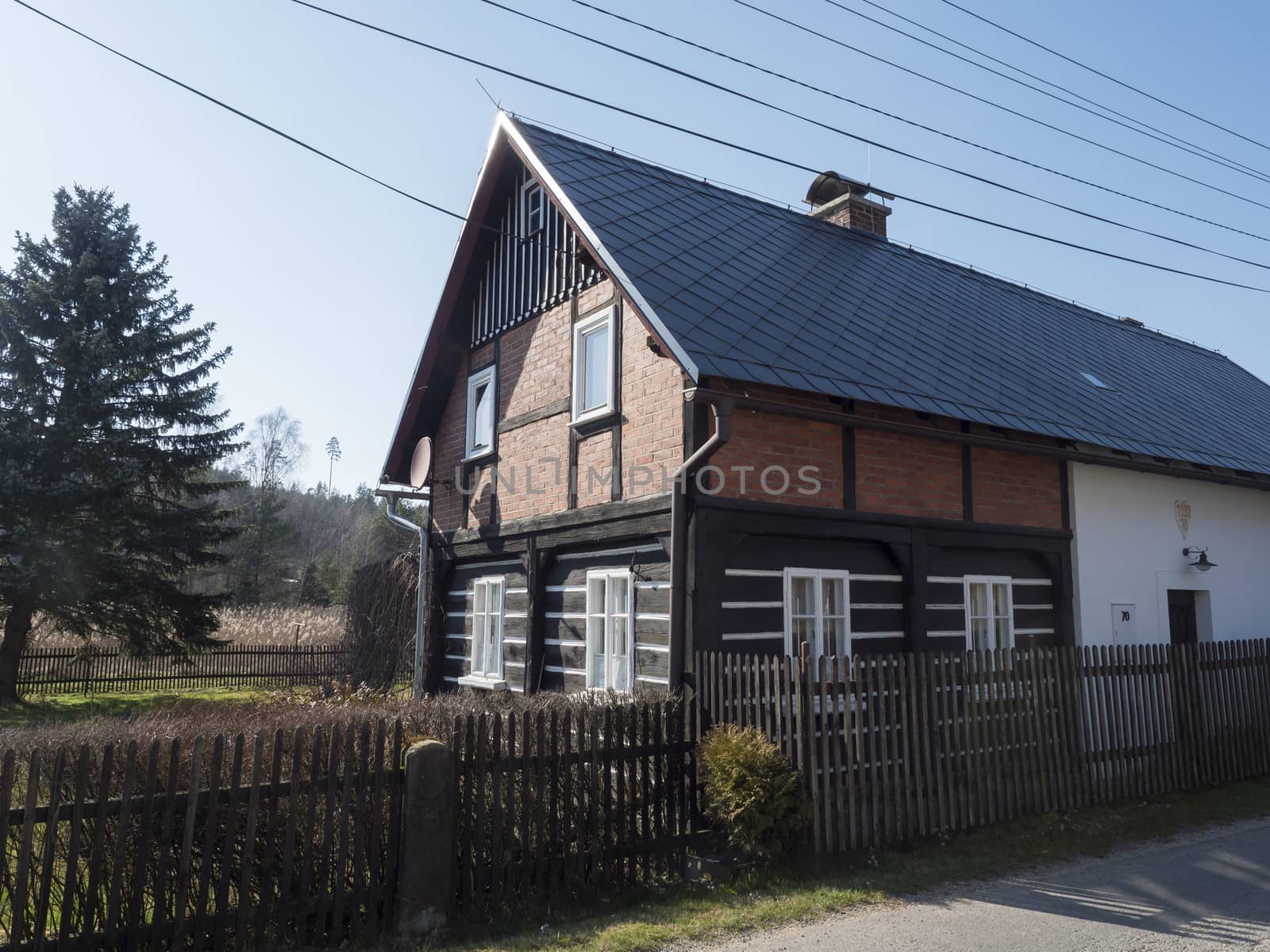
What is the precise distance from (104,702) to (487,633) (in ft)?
40.5

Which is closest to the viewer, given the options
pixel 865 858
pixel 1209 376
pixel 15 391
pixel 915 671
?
pixel 865 858

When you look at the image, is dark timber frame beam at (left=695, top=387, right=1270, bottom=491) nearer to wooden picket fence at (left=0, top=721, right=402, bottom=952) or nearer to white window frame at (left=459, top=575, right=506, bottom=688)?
wooden picket fence at (left=0, top=721, right=402, bottom=952)

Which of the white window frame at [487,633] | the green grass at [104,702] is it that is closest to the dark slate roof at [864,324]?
the white window frame at [487,633]

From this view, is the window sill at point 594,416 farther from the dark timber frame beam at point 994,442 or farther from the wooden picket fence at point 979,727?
the wooden picket fence at point 979,727

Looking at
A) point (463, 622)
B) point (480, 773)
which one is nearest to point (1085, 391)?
point (463, 622)

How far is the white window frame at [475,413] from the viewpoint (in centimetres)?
1280

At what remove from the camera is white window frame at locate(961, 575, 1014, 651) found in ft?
35.2

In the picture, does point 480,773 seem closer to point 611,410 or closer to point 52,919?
point 52,919

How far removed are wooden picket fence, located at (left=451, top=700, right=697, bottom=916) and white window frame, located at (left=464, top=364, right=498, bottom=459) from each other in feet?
19.6

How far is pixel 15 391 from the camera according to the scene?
2003cm

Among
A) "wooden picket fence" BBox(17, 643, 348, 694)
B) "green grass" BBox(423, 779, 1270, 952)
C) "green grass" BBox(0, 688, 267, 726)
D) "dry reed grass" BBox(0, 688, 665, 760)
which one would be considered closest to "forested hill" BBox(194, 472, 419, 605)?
"wooden picket fence" BBox(17, 643, 348, 694)

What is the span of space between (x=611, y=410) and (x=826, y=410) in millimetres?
2300

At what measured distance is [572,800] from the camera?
6.73 m

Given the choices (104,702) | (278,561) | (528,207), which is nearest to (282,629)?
(104,702)
